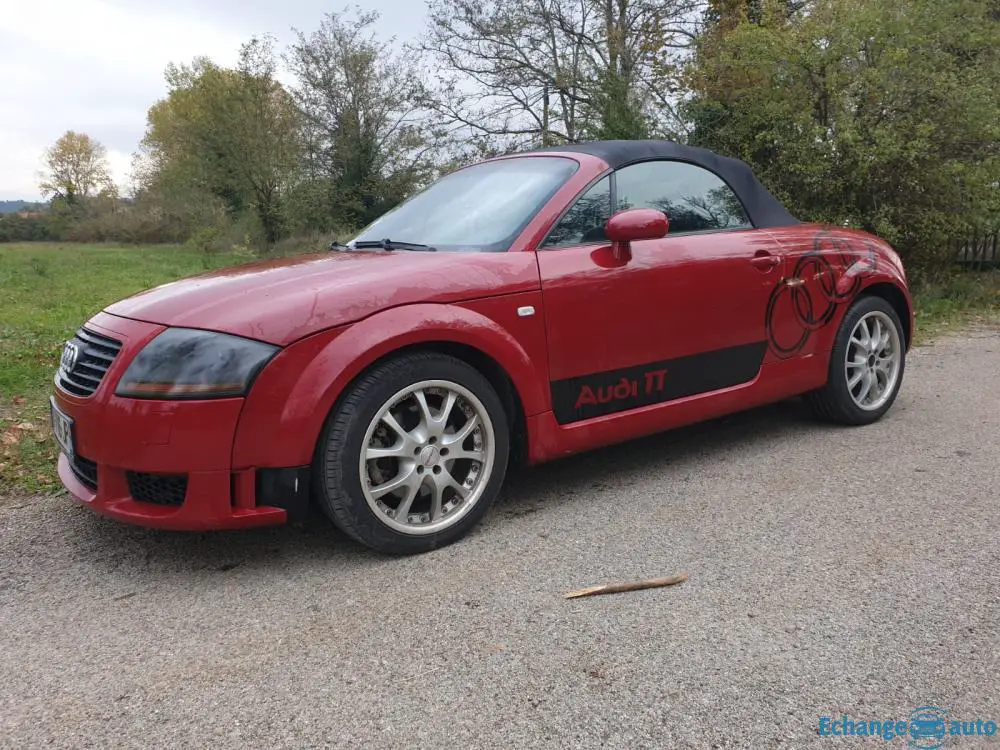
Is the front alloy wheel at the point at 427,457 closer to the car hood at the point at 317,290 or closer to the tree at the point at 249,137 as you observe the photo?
the car hood at the point at 317,290

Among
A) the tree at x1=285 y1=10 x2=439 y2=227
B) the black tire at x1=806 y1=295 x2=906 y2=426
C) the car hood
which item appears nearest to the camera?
the car hood

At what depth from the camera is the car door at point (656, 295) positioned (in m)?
3.14

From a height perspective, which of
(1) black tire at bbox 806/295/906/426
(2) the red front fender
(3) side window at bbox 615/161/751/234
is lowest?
(1) black tire at bbox 806/295/906/426

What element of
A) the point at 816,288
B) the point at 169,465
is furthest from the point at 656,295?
the point at 169,465

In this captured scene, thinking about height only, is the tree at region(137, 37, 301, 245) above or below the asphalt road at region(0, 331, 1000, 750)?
above

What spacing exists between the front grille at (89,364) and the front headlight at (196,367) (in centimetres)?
15

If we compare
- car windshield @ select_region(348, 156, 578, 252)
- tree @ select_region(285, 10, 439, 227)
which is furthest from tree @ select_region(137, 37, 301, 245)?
car windshield @ select_region(348, 156, 578, 252)

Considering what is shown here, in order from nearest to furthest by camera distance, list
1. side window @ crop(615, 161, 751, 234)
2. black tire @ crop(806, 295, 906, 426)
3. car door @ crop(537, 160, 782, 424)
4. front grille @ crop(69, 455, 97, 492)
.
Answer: front grille @ crop(69, 455, 97, 492) < car door @ crop(537, 160, 782, 424) < side window @ crop(615, 161, 751, 234) < black tire @ crop(806, 295, 906, 426)

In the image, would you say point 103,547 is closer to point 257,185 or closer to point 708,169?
point 708,169

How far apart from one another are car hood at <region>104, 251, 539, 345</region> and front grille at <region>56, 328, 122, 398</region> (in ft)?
0.44

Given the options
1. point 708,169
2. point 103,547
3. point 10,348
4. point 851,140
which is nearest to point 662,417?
point 708,169

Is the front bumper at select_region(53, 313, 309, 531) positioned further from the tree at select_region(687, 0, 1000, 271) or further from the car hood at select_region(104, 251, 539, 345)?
the tree at select_region(687, 0, 1000, 271)

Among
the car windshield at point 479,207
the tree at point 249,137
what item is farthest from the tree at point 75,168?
the car windshield at point 479,207

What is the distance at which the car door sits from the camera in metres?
3.14
